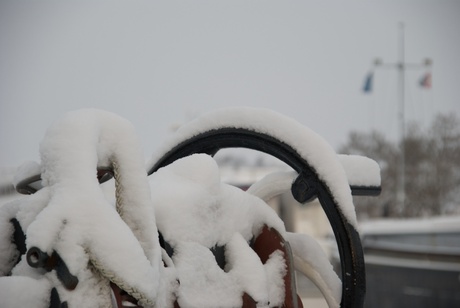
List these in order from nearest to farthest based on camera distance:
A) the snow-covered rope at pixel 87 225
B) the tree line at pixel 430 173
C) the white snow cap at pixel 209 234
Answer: the snow-covered rope at pixel 87 225
the white snow cap at pixel 209 234
the tree line at pixel 430 173

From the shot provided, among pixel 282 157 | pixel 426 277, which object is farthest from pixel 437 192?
pixel 282 157

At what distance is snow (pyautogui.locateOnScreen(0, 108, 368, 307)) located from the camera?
116 cm

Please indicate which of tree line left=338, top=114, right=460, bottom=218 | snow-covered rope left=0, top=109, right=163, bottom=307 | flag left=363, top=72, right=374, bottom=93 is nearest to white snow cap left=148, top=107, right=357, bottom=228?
snow-covered rope left=0, top=109, right=163, bottom=307

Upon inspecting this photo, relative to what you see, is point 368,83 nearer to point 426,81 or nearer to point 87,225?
point 426,81

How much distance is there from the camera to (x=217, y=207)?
5.41 feet

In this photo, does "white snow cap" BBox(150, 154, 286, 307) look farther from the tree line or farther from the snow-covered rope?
the tree line

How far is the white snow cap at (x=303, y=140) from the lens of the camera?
71.6 inches

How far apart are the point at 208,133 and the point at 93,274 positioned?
0.86 meters

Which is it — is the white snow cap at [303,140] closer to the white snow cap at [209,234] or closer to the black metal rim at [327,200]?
the black metal rim at [327,200]

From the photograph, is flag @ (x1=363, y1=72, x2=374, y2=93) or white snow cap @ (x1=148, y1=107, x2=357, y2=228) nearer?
white snow cap @ (x1=148, y1=107, x2=357, y2=228)

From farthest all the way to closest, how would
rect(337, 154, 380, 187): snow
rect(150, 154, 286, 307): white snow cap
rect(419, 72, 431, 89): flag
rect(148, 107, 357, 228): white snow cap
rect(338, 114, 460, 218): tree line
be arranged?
rect(338, 114, 460, 218): tree line → rect(419, 72, 431, 89): flag → rect(337, 154, 380, 187): snow → rect(148, 107, 357, 228): white snow cap → rect(150, 154, 286, 307): white snow cap

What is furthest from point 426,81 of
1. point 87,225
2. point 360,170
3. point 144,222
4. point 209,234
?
point 87,225

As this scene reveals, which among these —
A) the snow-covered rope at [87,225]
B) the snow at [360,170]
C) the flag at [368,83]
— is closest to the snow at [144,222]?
the snow-covered rope at [87,225]

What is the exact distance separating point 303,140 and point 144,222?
671 mm
